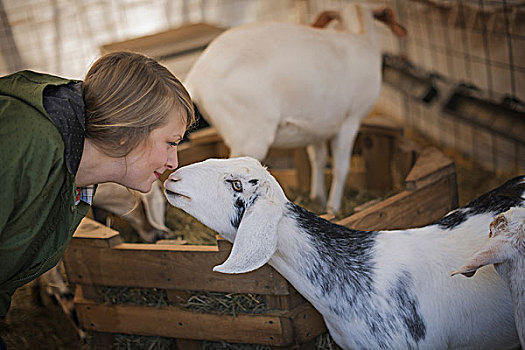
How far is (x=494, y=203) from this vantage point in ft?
6.84


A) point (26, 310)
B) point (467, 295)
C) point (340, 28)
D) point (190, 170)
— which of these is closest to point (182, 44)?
point (340, 28)

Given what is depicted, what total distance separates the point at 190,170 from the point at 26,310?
2.33 meters

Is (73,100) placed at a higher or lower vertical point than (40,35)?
higher

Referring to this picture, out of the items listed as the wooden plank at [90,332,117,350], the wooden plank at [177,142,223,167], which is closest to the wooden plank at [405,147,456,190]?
the wooden plank at [90,332,117,350]

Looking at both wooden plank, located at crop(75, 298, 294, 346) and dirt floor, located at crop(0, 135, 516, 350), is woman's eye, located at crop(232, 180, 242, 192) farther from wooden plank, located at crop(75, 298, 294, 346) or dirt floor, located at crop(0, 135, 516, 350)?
dirt floor, located at crop(0, 135, 516, 350)

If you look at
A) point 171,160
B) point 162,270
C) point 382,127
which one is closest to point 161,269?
point 162,270

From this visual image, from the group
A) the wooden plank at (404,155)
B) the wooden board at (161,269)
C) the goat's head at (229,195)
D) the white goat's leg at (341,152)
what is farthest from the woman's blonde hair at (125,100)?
the wooden plank at (404,155)

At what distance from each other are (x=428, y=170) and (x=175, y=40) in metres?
3.79

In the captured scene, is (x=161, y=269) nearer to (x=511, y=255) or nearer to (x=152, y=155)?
(x=152, y=155)

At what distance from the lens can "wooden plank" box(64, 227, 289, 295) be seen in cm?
240

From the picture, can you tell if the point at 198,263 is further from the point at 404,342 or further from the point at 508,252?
the point at 508,252

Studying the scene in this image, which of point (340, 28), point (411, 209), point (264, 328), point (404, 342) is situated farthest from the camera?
point (340, 28)

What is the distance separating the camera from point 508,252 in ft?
5.47

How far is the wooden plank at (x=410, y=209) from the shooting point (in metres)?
2.58
